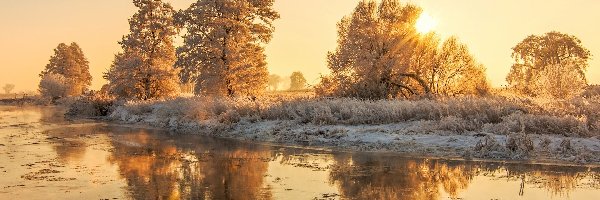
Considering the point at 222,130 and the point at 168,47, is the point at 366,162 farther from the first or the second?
the point at 168,47

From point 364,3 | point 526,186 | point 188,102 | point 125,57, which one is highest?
point 364,3

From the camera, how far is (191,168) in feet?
36.8

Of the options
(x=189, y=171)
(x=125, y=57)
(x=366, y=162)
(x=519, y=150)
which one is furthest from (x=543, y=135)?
(x=125, y=57)

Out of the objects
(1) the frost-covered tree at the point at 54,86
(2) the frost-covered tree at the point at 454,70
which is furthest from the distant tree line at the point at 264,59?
(1) the frost-covered tree at the point at 54,86

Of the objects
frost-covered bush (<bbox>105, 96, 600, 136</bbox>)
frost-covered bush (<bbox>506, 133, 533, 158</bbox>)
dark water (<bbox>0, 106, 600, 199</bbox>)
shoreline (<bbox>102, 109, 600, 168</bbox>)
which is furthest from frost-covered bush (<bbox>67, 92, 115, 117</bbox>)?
frost-covered bush (<bbox>506, 133, 533, 158</bbox>)

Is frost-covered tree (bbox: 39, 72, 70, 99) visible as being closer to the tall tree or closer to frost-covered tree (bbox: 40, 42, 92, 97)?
frost-covered tree (bbox: 40, 42, 92, 97)

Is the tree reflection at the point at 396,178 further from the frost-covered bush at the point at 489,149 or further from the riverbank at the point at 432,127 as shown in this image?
the riverbank at the point at 432,127

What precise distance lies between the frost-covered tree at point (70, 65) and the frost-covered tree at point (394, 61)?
54966mm

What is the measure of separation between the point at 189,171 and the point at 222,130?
33.6 ft

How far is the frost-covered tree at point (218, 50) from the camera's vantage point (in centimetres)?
3328

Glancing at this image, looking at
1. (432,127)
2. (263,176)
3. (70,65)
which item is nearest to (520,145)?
(432,127)

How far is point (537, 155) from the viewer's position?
13.0 metres

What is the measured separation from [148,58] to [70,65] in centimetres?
4506

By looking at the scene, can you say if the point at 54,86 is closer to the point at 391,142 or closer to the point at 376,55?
the point at 376,55
